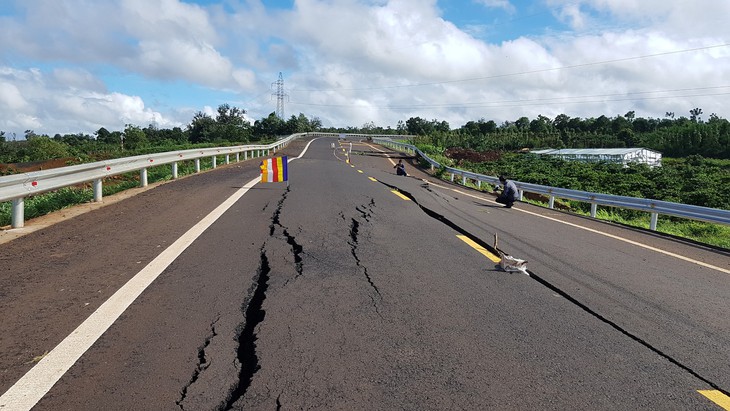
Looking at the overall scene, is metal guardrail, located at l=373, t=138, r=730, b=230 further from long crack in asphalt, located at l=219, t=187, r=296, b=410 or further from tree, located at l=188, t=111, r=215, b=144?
tree, located at l=188, t=111, r=215, b=144

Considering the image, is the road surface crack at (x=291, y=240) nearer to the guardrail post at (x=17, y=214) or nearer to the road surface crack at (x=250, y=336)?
the road surface crack at (x=250, y=336)

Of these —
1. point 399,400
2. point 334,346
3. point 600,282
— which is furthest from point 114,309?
point 600,282

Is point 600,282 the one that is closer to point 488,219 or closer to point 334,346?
point 334,346

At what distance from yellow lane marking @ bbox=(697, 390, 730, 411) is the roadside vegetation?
415 inches

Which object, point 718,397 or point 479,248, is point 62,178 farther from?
point 718,397

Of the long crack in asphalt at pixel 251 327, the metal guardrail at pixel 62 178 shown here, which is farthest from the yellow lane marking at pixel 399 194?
the long crack in asphalt at pixel 251 327

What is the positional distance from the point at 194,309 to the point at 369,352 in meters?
1.77

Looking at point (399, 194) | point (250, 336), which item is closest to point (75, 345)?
point (250, 336)

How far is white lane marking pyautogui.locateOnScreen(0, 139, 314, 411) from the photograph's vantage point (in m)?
3.28

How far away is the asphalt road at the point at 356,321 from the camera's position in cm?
345

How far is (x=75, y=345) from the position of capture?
157 inches

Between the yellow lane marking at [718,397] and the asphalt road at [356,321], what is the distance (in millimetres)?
29

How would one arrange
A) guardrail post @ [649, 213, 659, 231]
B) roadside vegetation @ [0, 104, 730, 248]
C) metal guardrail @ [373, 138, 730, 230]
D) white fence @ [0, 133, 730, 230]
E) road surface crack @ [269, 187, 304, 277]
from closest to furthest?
1. road surface crack @ [269, 187, 304, 277]
2. white fence @ [0, 133, 730, 230]
3. metal guardrail @ [373, 138, 730, 230]
4. guardrail post @ [649, 213, 659, 231]
5. roadside vegetation @ [0, 104, 730, 248]

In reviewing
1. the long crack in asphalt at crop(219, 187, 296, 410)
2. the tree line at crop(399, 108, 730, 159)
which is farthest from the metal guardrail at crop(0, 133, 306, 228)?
the tree line at crop(399, 108, 730, 159)
